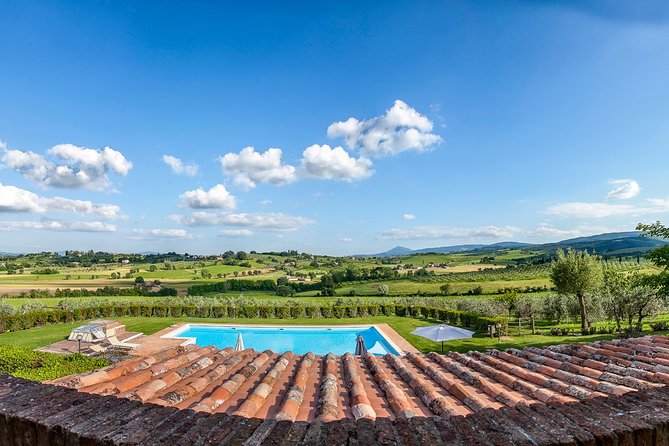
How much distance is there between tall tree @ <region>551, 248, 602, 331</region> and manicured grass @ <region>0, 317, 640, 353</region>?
357 centimetres

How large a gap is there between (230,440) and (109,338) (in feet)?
70.2

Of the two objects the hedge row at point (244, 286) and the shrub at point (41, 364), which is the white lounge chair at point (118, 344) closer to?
the shrub at point (41, 364)

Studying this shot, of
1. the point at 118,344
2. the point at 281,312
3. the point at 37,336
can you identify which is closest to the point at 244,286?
the point at 281,312

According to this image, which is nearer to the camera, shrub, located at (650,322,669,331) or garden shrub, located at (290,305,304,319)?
shrub, located at (650,322,669,331)

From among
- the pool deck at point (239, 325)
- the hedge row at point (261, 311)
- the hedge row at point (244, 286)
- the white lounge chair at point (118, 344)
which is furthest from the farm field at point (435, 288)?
the white lounge chair at point (118, 344)

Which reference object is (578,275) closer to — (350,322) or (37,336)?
(350,322)

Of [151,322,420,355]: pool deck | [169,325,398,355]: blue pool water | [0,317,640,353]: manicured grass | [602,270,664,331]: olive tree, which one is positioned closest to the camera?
[151,322,420,355]: pool deck

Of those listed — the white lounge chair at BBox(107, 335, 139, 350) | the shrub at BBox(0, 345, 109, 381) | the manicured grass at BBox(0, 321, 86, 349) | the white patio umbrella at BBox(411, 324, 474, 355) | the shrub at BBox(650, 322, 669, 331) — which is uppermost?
the shrub at BBox(0, 345, 109, 381)

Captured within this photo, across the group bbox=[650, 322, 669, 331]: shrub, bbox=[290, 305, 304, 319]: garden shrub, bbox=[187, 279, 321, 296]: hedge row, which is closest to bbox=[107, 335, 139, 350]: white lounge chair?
bbox=[290, 305, 304, 319]: garden shrub

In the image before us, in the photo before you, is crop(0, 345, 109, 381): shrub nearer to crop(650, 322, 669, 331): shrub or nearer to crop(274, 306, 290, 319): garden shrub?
crop(274, 306, 290, 319): garden shrub

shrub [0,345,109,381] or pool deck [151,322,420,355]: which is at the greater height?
shrub [0,345,109,381]

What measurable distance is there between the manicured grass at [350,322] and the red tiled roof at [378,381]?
1323 centimetres

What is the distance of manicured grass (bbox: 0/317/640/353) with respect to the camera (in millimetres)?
19641

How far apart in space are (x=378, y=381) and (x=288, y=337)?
20.0 metres
